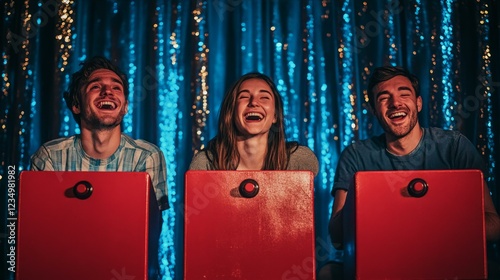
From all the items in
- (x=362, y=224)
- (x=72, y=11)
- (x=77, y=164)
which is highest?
(x=72, y=11)

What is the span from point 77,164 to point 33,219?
31.3 inches

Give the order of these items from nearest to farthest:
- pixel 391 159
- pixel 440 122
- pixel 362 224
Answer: pixel 362 224 → pixel 391 159 → pixel 440 122

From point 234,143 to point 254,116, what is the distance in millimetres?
130

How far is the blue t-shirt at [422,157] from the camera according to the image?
217 cm

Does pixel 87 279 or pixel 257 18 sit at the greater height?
pixel 257 18

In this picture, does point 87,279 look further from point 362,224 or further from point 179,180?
point 179,180

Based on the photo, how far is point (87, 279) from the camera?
1464 mm

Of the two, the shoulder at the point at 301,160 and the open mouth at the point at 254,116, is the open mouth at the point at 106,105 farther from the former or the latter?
the shoulder at the point at 301,160

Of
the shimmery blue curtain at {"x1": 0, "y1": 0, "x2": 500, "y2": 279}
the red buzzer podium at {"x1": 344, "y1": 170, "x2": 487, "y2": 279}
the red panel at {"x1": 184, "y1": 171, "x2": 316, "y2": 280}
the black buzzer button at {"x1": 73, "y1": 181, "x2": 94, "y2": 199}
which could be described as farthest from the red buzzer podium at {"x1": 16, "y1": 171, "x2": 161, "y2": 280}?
the shimmery blue curtain at {"x1": 0, "y1": 0, "x2": 500, "y2": 279}

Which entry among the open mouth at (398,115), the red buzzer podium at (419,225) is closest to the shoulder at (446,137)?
the open mouth at (398,115)

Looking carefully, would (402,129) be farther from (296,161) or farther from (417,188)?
(417,188)

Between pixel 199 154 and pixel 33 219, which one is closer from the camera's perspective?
pixel 33 219

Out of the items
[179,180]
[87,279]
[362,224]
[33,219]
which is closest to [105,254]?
[87,279]

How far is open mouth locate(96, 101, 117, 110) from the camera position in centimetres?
229
